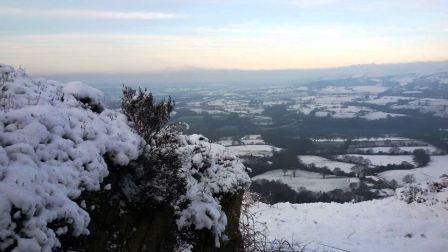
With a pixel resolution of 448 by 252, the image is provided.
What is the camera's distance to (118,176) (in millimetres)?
4371

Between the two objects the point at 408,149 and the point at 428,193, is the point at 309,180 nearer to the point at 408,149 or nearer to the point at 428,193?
the point at 408,149

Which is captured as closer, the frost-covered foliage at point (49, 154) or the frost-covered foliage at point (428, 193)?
the frost-covered foliage at point (49, 154)

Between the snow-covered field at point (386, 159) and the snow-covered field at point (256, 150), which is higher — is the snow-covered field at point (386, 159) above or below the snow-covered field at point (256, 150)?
below

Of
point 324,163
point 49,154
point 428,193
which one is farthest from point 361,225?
point 324,163

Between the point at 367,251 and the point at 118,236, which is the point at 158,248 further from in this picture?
the point at 367,251

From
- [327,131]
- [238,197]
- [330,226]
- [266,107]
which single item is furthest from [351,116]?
[238,197]

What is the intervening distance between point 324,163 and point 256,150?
659 centimetres

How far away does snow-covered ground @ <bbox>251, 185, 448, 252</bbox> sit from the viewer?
1022 centimetres

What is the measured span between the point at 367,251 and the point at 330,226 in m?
2.39

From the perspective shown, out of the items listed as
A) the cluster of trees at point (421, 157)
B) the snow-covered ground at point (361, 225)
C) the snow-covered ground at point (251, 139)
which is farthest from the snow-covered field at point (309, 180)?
the snow-covered ground at point (361, 225)

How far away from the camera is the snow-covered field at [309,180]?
31172 millimetres

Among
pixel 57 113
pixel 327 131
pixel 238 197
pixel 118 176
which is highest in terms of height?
pixel 57 113

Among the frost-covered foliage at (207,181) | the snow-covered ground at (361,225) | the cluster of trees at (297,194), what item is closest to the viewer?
Answer: the frost-covered foliage at (207,181)

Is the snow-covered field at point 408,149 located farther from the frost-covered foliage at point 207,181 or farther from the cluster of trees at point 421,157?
the frost-covered foliage at point 207,181
